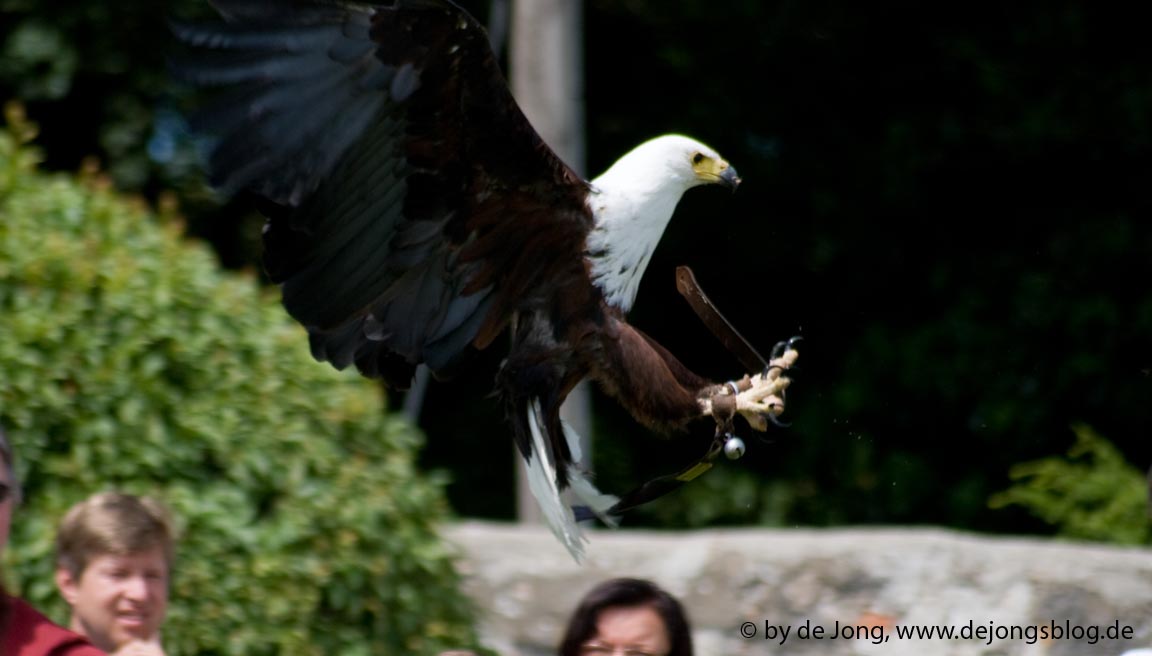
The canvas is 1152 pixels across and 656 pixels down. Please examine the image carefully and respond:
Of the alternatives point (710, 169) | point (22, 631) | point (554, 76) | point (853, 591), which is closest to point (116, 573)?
point (22, 631)

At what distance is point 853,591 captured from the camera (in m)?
5.21

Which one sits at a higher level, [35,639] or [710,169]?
[710,169]

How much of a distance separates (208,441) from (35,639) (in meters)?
1.51

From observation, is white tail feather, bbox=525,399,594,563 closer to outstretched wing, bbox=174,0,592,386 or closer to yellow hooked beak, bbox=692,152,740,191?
outstretched wing, bbox=174,0,592,386

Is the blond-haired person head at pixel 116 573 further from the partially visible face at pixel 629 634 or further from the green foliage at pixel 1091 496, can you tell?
the green foliage at pixel 1091 496

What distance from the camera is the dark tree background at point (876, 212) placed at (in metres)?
7.55

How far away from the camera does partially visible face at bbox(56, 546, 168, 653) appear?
3.08 metres

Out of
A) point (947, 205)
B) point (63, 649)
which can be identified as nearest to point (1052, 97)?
point (947, 205)

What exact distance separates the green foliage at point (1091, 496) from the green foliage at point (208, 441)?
300 cm

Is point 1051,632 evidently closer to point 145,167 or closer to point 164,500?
point 164,500

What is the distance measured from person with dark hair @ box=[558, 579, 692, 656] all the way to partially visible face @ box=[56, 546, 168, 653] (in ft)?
2.47

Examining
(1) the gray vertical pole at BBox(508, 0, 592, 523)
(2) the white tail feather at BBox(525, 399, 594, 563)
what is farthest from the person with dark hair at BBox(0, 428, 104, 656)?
(1) the gray vertical pole at BBox(508, 0, 592, 523)

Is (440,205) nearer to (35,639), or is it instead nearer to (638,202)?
(638,202)

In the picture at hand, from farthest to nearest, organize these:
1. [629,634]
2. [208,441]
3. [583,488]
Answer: [208,441], [629,634], [583,488]
